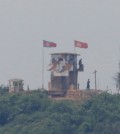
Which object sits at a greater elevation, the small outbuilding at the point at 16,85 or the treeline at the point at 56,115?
the small outbuilding at the point at 16,85

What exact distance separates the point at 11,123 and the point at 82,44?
9.67 meters

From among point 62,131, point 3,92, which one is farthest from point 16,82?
point 62,131

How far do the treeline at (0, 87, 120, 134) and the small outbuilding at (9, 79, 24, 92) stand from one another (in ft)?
3.92

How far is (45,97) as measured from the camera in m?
150

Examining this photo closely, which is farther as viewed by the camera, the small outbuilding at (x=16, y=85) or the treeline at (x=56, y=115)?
the small outbuilding at (x=16, y=85)

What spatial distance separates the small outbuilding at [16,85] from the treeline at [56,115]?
1.20 meters

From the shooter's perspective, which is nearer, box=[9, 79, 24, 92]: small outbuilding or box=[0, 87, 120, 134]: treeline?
box=[0, 87, 120, 134]: treeline

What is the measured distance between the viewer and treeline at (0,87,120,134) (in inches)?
5635

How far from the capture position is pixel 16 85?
153 meters

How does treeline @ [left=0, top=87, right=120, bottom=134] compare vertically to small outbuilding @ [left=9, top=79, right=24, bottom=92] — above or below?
below

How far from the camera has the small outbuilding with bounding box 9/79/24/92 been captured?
501 ft

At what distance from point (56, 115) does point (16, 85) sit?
27.6ft

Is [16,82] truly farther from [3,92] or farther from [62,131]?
[62,131]

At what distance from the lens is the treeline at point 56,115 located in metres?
143
